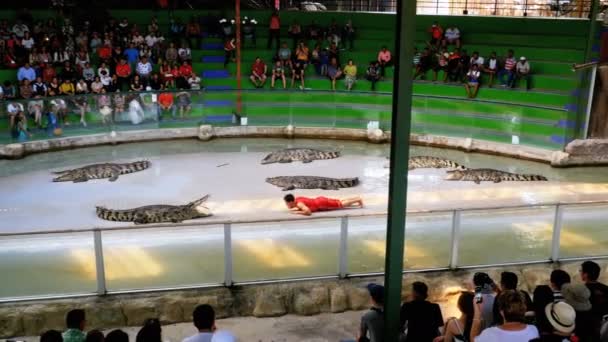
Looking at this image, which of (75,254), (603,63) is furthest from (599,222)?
(603,63)

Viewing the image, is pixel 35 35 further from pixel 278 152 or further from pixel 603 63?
pixel 603 63

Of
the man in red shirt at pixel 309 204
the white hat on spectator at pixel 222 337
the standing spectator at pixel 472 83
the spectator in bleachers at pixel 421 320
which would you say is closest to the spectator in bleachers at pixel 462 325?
the spectator in bleachers at pixel 421 320

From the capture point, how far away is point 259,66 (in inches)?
554

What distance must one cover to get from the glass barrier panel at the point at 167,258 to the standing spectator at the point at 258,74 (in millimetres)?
8827

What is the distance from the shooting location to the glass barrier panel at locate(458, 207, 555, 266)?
575cm

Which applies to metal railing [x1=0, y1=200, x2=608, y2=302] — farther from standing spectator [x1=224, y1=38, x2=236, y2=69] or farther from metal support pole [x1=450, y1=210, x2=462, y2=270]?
standing spectator [x1=224, y1=38, x2=236, y2=69]

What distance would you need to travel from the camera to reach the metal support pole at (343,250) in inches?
216

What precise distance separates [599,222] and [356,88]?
808 centimetres

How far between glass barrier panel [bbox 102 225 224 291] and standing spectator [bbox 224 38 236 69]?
9.70 metres

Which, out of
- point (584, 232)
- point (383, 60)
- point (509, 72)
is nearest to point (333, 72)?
point (383, 60)

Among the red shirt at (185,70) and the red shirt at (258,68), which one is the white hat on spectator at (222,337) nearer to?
the red shirt at (185,70)

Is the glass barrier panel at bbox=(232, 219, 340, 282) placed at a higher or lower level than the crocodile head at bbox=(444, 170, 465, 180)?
higher

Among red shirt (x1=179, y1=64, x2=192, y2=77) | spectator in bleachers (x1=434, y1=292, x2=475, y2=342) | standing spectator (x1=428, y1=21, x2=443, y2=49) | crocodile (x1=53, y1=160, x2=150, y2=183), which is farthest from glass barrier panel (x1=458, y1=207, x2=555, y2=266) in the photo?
standing spectator (x1=428, y1=21, x2=443, y2=49)

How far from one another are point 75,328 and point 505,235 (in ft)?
12.8
